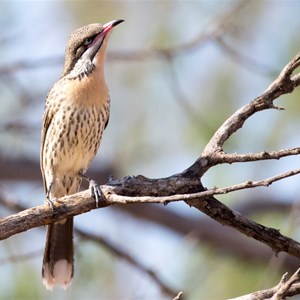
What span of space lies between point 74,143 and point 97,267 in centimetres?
232

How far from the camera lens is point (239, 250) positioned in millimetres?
7398

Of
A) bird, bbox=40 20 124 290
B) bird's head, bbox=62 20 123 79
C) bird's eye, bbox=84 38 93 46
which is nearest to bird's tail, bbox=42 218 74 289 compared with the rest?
bird, bbox=40 20 124 290

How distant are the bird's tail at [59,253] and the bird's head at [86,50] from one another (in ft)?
3.02

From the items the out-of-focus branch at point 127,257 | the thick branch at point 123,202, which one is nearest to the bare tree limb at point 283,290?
the thick branch at point 123,202

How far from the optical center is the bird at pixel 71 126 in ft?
16.2

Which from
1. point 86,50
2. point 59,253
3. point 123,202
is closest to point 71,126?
point 86,50

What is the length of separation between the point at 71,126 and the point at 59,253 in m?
0.78

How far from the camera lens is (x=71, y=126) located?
16.1 ft

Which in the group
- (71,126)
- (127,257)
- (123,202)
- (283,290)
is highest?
(71,126)

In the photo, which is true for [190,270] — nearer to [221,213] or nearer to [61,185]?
[61,185]

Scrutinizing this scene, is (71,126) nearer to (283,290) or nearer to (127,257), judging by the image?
(127,257)

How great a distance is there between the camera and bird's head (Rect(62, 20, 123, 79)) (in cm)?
498

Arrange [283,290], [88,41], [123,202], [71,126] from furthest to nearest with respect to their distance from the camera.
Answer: [88,41] → [71,126] → [123,202] → [283,290]

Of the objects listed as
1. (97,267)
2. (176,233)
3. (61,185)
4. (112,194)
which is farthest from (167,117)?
(112,194)
